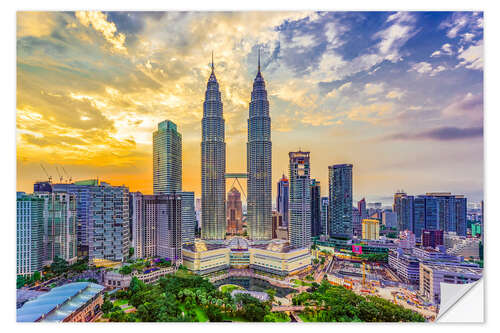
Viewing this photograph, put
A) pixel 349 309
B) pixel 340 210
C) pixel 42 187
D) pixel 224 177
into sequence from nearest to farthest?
pixel 349 309 < pixel 42 187 < pixel 224 177 < pixel 340 210

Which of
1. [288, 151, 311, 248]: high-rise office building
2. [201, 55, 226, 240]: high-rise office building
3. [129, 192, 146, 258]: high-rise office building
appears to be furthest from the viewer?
[201, 55, 226, 240]: high-rise office building

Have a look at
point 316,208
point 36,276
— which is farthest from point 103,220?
point 316,208

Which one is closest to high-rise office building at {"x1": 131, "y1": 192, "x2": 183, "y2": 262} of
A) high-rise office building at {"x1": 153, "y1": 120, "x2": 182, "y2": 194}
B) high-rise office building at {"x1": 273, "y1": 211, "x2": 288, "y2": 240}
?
high-rise office building at {"x1": 153, "y1": 120, "x2": 182, "y2": 194}

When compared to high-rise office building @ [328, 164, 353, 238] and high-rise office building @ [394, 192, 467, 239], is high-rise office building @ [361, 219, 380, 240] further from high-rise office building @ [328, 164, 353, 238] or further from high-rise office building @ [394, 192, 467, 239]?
high-rise office building @ [394, 192, 467, 239]

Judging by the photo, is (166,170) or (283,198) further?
(283,198)

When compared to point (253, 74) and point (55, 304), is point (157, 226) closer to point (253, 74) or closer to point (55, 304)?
point (55, 304)

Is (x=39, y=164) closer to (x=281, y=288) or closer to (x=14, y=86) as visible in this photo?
(x=14, y=86)

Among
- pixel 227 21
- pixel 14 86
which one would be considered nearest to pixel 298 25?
pixel 227 21
